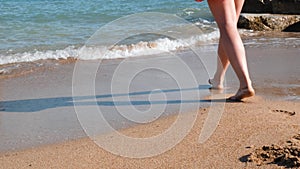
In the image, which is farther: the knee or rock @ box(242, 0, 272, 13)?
rock @ box(242, 0, 272, 13)

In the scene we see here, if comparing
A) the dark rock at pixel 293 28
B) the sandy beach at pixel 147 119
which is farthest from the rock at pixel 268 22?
the sandy beach at pixel 147 119

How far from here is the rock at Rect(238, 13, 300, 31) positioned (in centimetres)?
884

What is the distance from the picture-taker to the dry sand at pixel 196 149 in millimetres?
2670

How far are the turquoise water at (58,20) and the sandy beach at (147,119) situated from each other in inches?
78.8

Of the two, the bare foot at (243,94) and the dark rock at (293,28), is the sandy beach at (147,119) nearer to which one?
the bare foot at (243,94)

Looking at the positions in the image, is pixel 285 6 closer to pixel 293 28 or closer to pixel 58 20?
pixel 293 28

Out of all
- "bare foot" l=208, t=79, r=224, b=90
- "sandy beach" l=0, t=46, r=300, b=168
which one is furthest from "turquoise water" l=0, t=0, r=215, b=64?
"bare foot" l=208, t=79, r=224, b=90

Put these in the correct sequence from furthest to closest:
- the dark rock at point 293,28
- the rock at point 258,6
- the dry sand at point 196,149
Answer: the rock at point 258,6
the dark rock at point 293,28
the dry sand at point 196,149

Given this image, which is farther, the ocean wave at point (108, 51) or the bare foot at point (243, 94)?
the ocean wave at point (108, 51)

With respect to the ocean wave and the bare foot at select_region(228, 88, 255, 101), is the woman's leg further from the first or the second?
the ocean wave

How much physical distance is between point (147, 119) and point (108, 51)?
350 centimetres

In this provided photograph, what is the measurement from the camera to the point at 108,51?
693 cm

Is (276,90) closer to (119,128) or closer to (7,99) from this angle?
(119,128)

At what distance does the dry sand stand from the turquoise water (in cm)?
378
